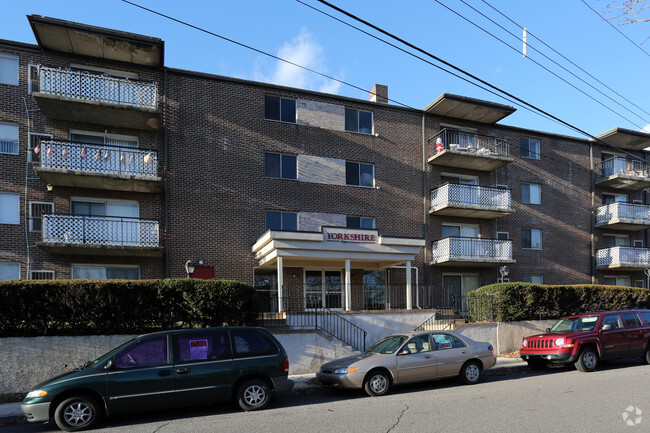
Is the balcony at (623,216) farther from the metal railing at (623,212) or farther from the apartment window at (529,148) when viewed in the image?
the apartment window at (529,148)

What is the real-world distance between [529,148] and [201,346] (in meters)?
22.1

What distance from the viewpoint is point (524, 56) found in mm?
11289

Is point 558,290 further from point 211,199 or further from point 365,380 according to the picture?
point 211,199

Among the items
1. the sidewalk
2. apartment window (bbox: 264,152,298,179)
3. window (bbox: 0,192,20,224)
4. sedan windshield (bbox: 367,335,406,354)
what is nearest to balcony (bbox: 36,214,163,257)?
window (bbox: 0,192,20,224)

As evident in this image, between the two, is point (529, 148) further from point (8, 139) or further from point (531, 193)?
point (8, 139)

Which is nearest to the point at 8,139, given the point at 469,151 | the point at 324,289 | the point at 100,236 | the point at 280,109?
the point at 100,236

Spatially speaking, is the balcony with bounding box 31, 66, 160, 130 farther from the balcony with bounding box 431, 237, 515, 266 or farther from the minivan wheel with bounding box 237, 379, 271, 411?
the balcony with bounding box 431, 237, 515, 266

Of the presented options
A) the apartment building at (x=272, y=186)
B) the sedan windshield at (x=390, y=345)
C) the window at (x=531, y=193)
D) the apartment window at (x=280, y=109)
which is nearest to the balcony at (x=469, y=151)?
the apartment building at (x=272, y=186)

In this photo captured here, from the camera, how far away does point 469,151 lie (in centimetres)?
2266

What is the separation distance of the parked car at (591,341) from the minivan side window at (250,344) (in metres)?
7.84

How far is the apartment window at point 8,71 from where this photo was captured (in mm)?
17047

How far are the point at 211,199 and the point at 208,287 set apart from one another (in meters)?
6.95

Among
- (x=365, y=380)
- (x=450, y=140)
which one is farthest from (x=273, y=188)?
(x=365, y=380)

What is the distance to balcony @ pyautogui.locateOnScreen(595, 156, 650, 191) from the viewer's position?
26.8m
